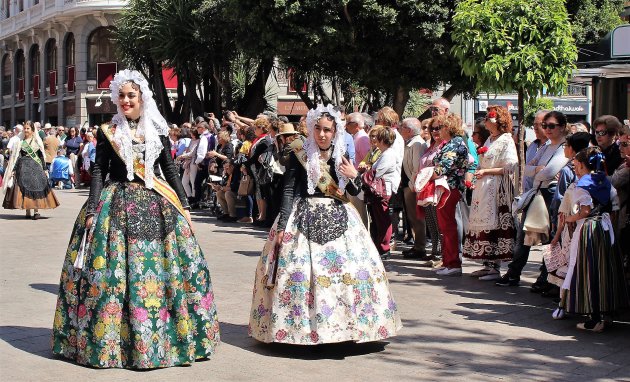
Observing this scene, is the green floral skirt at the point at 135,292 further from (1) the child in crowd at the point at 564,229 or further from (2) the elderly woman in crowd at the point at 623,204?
(2) the elderly woman in crowd at the point at 623,204

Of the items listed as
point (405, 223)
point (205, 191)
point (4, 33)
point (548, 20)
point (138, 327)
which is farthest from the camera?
point (4, 33)

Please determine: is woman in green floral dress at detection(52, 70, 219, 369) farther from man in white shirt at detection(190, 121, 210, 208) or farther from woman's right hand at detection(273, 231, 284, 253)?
man in white shirt at detection(190, 121, 210, 208)

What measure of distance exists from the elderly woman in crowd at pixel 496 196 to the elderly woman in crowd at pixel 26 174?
9135 mm

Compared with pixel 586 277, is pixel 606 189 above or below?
above

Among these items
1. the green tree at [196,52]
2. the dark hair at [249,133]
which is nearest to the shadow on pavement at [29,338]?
the dark hair at [249,133]

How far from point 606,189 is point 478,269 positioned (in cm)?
345

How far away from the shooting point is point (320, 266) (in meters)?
6.46

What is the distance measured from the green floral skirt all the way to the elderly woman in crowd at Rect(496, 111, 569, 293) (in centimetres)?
399

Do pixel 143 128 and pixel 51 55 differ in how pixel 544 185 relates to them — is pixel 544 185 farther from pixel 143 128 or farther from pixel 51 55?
pixel 51 55

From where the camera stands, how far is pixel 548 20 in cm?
1184

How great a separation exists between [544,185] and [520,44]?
3265 millimetres

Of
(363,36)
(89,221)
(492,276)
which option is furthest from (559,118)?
(363,36)

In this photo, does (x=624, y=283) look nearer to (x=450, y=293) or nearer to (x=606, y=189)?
(x=606, y=189)

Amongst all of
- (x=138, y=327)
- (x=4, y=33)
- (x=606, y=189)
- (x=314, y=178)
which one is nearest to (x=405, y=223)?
(x=606, y=189)
